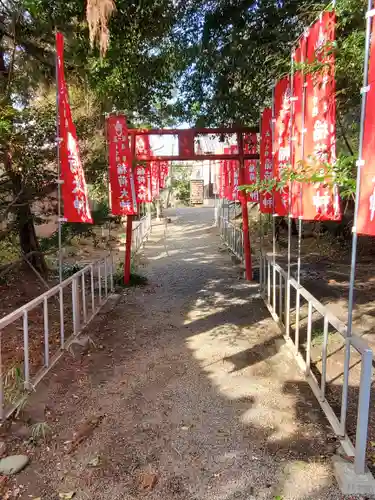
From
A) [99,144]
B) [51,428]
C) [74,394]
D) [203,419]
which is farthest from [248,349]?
[99,144]

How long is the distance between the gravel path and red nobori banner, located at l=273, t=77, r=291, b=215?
6.29 ft

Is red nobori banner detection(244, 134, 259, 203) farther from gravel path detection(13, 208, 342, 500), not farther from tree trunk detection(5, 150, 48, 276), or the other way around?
tree trunk detection(5, 150, 48, 276)

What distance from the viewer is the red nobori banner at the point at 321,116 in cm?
371

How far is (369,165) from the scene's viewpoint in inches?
105

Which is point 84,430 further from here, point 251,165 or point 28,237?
point 251,165

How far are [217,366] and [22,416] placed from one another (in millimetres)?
2237

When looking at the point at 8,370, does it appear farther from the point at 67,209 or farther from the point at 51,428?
the point at 67,209

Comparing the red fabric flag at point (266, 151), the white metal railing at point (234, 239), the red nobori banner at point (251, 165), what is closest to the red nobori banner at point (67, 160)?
the red fabric flag at point (266, 151)

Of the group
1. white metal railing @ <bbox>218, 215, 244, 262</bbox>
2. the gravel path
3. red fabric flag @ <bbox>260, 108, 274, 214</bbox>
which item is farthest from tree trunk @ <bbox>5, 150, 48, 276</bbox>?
white metal railing @ <bbox>218, 215, 244, 262</bbox>

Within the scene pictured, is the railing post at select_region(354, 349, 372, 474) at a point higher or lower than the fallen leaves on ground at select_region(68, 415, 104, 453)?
higher

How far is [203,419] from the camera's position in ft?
12.3

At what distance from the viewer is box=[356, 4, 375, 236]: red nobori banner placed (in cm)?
262

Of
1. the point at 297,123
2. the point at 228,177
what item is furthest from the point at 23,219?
the point at 228,177

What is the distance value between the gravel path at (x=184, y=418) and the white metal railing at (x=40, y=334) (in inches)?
8.1
